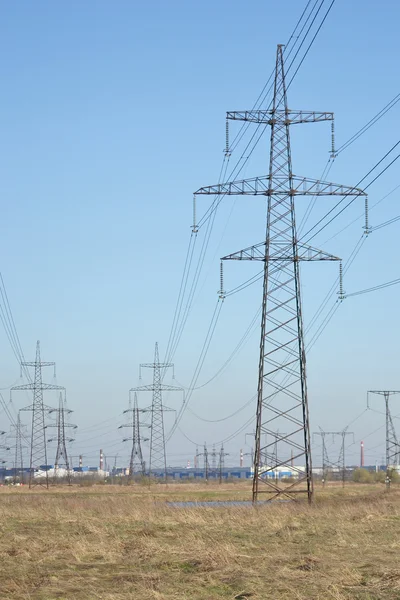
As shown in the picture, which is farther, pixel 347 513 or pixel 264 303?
pixel 264 303

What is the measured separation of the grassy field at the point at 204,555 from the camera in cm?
1880

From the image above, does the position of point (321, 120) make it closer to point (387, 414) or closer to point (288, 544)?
point (288, 544)

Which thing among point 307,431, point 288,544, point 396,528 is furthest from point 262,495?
point 288,544

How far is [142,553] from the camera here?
1001 inches

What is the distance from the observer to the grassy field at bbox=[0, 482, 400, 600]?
18.8m

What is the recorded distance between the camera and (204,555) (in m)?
23.8

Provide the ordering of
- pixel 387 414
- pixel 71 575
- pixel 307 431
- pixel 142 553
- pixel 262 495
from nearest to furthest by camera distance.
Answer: pixel 71 575 < pixel 142 553 < pixel 307 431 < pixel 262 495 < pixel 387 414

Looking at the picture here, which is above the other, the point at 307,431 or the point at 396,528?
the point at 307,431

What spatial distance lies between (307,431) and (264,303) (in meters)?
6.15

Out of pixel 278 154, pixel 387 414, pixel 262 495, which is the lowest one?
pixel 262 495

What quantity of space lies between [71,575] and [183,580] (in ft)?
9.32

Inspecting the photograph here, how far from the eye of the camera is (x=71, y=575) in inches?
848

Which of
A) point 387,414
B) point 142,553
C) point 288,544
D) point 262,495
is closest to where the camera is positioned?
point 142,553

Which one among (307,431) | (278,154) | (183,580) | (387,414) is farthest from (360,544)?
(387,414)
